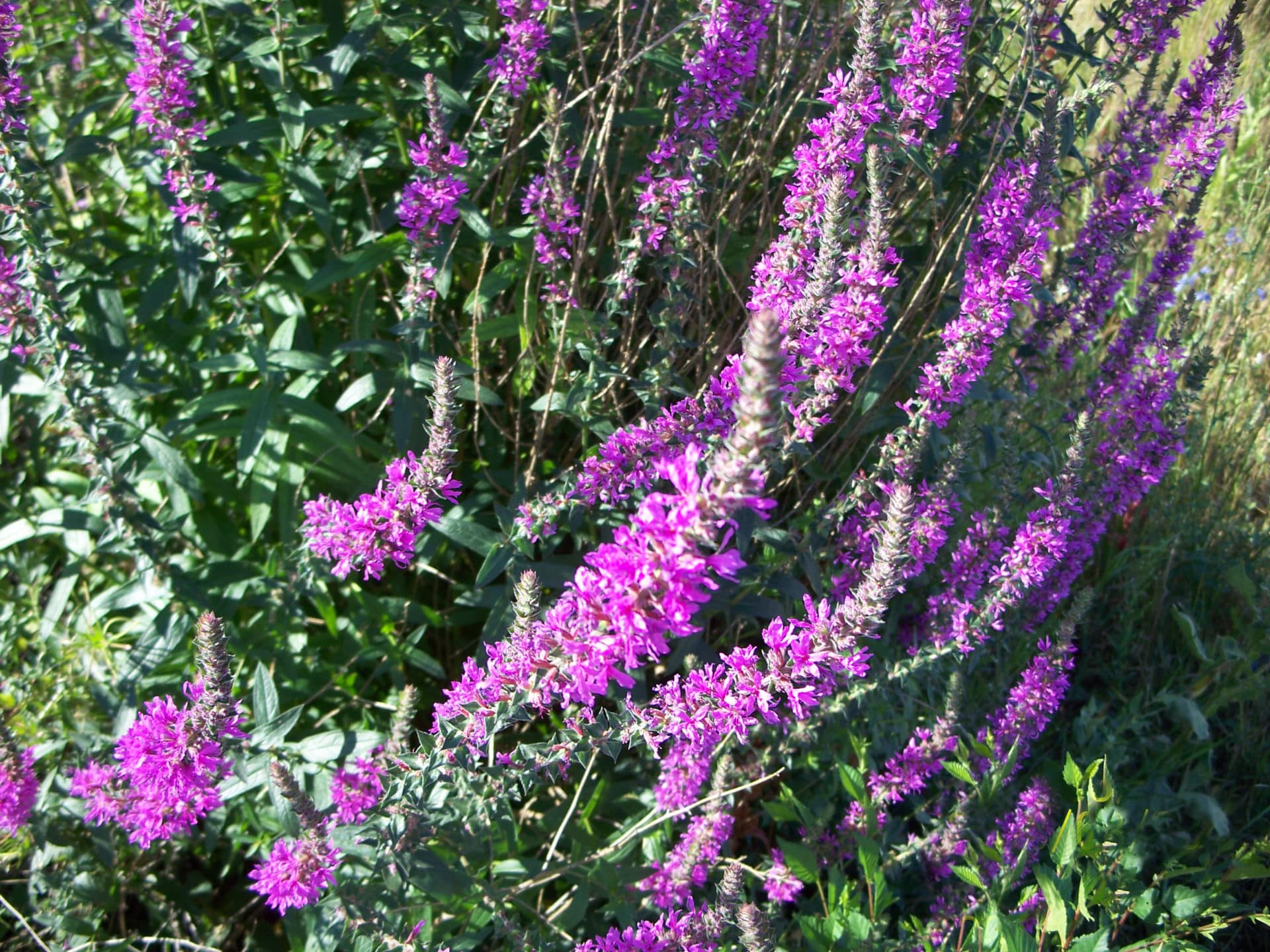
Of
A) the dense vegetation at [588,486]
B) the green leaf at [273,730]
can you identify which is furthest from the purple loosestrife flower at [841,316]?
the green leaf at [273,730]

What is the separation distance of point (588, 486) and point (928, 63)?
1.41 meters

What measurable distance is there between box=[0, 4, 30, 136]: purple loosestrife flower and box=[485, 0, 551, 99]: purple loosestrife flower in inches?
48.1

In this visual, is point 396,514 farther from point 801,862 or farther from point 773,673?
point 801,862

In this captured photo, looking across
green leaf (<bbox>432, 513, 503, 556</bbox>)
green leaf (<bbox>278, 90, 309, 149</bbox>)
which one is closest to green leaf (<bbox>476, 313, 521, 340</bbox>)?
green leaf (<bbox>432, 513, 503, 556</bbox>)

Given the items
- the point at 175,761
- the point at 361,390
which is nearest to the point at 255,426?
the point at 361,390

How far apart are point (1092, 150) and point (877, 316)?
5.42 metres

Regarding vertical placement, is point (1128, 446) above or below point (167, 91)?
below

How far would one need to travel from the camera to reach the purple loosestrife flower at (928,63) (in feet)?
7.97

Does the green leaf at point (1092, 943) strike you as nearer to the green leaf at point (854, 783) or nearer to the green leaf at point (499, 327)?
the green leaf at point (854, 783)

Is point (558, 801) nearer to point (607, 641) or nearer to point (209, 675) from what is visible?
point (209, 675)

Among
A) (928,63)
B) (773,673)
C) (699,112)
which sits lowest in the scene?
(773,673)

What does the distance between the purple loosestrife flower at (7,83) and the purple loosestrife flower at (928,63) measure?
7.40ft

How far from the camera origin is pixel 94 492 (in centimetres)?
272

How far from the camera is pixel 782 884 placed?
8.67 ft
